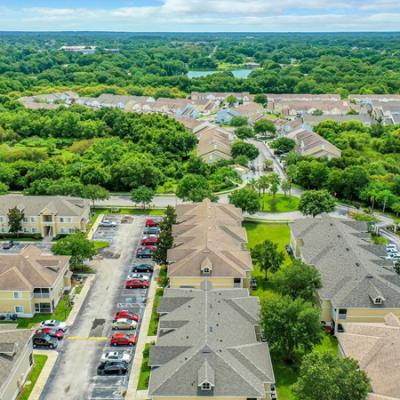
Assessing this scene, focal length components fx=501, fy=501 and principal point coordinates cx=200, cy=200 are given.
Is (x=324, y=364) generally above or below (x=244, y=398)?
above

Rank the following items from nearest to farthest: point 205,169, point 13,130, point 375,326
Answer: point 375,326 → point 205,169 → point 13,130

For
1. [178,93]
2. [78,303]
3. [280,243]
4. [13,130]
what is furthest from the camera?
[178,93]

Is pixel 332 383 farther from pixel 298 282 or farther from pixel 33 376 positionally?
pixel 33 376

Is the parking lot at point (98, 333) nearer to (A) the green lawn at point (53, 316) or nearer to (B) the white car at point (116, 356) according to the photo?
(B) the white car at point (116, 356)

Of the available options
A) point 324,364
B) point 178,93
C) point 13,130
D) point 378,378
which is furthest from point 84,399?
point 178,93

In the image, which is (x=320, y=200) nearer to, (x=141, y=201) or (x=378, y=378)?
(x=141, y=201)

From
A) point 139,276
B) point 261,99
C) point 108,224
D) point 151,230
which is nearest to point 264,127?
point 261,99

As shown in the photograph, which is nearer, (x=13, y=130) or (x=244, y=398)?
(x=244, y=398)
